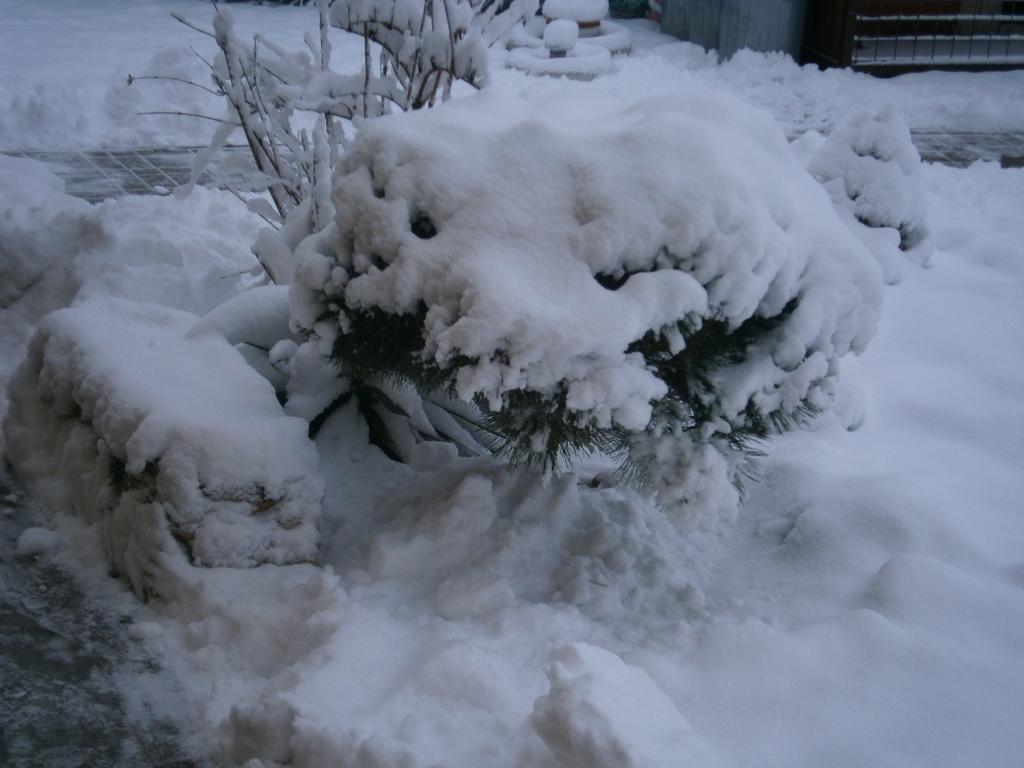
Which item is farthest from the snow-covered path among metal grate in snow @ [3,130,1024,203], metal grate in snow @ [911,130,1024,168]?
metal grate in snow @ [911,130,1024,168]

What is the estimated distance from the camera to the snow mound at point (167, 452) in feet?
8.25

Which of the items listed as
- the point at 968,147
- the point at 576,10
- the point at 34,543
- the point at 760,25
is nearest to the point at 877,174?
the point at 34,543

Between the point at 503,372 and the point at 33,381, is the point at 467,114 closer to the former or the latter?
the point at 503,372

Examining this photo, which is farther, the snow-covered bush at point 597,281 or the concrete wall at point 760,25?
the concrete wall at point 760,25

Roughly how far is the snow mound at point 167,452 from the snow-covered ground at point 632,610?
9cm

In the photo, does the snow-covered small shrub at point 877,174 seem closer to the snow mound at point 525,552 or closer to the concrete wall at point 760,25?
the snow mound at point 525,552

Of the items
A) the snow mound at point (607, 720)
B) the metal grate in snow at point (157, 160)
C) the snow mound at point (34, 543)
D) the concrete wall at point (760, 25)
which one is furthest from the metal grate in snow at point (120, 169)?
the concrete wall at point (760, 25)

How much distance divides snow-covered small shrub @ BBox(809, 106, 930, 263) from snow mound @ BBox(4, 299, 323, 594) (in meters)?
2.64

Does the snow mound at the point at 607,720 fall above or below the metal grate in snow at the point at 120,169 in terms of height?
above

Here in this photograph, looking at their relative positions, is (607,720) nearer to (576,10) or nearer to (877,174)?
(877,174)

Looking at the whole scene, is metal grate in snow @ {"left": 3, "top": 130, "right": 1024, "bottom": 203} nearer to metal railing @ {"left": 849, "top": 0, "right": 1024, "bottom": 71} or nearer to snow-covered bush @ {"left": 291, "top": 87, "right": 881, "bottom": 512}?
metal railing @ {"left": 849, "top": 0, "right": 1024, "bottom": 71}

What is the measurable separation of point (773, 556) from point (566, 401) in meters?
0.93

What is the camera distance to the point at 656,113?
249 cm

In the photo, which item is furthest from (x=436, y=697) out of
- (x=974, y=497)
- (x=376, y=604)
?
(x=974, y=497)
